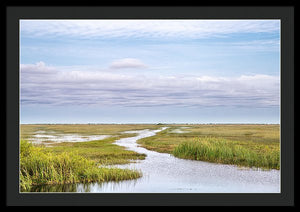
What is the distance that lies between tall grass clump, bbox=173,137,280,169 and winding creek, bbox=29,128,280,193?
1.16 feet

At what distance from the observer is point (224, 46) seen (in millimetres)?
5820

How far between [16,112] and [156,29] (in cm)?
274

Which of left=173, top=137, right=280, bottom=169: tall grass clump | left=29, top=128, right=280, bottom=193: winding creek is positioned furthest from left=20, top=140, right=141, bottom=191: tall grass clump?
Answer: left=173, top=137, right=280, bottom=169: tall grass clump

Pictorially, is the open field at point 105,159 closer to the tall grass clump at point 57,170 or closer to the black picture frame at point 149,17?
the tall grass clump at point 57,170

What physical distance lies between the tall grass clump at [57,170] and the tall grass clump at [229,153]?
325cm

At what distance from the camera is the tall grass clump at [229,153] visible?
788cm

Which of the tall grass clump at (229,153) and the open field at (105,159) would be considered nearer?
the open field at (105,159)

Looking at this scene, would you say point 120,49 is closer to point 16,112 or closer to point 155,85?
point 155,85

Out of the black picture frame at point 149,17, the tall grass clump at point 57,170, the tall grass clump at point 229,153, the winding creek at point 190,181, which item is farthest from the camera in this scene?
the tall grass clump at point 229,153

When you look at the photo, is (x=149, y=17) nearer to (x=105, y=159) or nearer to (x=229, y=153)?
(x=105, y=159)

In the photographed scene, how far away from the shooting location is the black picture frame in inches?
173

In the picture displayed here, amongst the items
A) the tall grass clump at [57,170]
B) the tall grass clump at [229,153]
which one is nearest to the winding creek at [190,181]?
the tall grass clump at [57,170]

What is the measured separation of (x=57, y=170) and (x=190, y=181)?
2.72m
